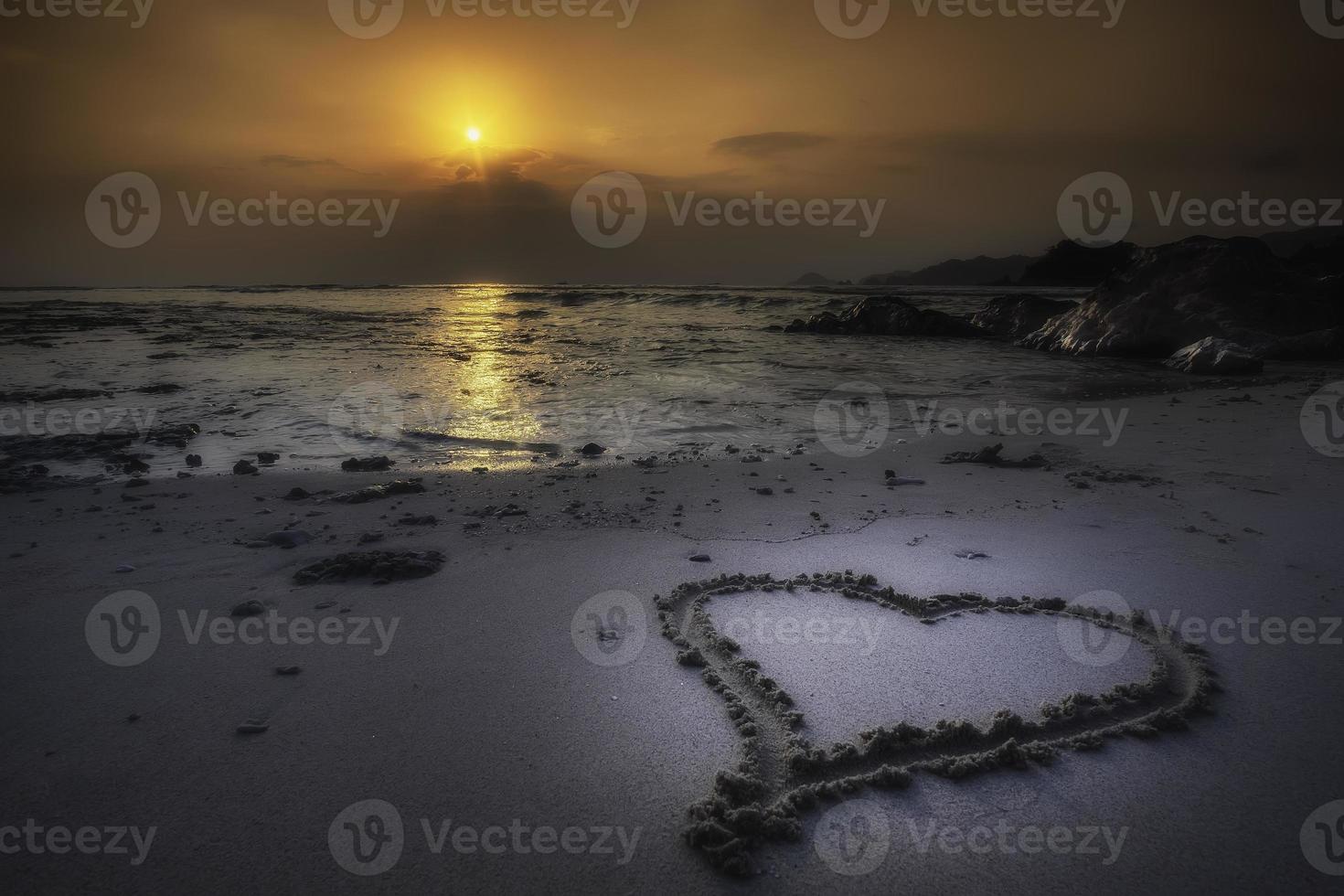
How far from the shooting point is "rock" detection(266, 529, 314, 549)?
375 centimetres

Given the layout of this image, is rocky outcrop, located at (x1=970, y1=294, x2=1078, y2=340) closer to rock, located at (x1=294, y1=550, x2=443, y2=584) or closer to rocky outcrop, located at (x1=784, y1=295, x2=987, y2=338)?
rocky outcrop, located at (x1=784, y1=295, x2=987, y2=338)

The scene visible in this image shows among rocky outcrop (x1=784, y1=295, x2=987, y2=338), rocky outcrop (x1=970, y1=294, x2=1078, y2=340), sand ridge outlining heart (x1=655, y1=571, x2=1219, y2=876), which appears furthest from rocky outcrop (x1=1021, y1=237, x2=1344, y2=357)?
sand ridge outlining heart (x1=655, y1=571, x2=1219, y2=876)

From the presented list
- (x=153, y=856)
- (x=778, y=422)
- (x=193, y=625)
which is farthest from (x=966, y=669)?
(x=778, y=422)

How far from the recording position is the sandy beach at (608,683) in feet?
5.53

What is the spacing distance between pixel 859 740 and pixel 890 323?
1905cm

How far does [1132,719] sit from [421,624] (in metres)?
2.71

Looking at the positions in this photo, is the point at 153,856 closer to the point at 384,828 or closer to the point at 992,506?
the point at 384,828

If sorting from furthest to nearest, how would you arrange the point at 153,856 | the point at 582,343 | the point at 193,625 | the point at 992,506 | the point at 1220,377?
1. the point at 582,343
2. the point at 1220,377
3. the point at 992,506
4. the point at 193,625
5. the point at 153,856

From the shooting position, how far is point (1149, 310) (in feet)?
41.9

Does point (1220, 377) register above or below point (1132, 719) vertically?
above

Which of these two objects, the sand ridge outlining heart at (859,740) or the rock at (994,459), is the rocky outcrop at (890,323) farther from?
the sand ridge outlining heart at (859,740)

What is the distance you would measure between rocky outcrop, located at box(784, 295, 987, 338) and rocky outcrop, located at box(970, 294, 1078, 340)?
0.56m

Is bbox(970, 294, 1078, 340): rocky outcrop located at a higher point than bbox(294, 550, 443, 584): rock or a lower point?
higher

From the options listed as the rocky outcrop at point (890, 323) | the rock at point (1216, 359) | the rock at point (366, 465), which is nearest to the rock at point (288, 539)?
the rock at point (366, 465)
